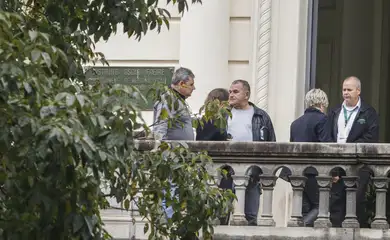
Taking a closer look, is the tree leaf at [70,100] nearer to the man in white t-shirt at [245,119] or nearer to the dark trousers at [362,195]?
the dark trousers at [362,195]

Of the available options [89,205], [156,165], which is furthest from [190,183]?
[89,205]

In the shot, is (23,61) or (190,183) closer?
(23,61)

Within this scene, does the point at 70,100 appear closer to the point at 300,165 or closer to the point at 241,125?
the point at 300,165

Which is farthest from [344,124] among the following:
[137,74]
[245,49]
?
[137,74]

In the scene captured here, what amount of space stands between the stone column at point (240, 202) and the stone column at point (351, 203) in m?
0.91

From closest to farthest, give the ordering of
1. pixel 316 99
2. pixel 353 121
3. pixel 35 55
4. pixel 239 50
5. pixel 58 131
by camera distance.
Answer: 1. pixel 58 131
2. pixel 35 55
3. pixel 353 121
4. pixel 316 99
5. pixel 239 50

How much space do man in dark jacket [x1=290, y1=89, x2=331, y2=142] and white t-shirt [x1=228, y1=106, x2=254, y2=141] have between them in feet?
1.48

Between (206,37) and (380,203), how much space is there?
3.91 metres

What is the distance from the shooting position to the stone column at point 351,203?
16969 millimetres

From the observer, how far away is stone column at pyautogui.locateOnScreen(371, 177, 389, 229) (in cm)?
1689

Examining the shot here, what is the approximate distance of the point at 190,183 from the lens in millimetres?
13688

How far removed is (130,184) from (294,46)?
683 centimetres

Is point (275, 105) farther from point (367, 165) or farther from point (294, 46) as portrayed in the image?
point (367, 165)

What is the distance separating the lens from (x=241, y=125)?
17797 mm
